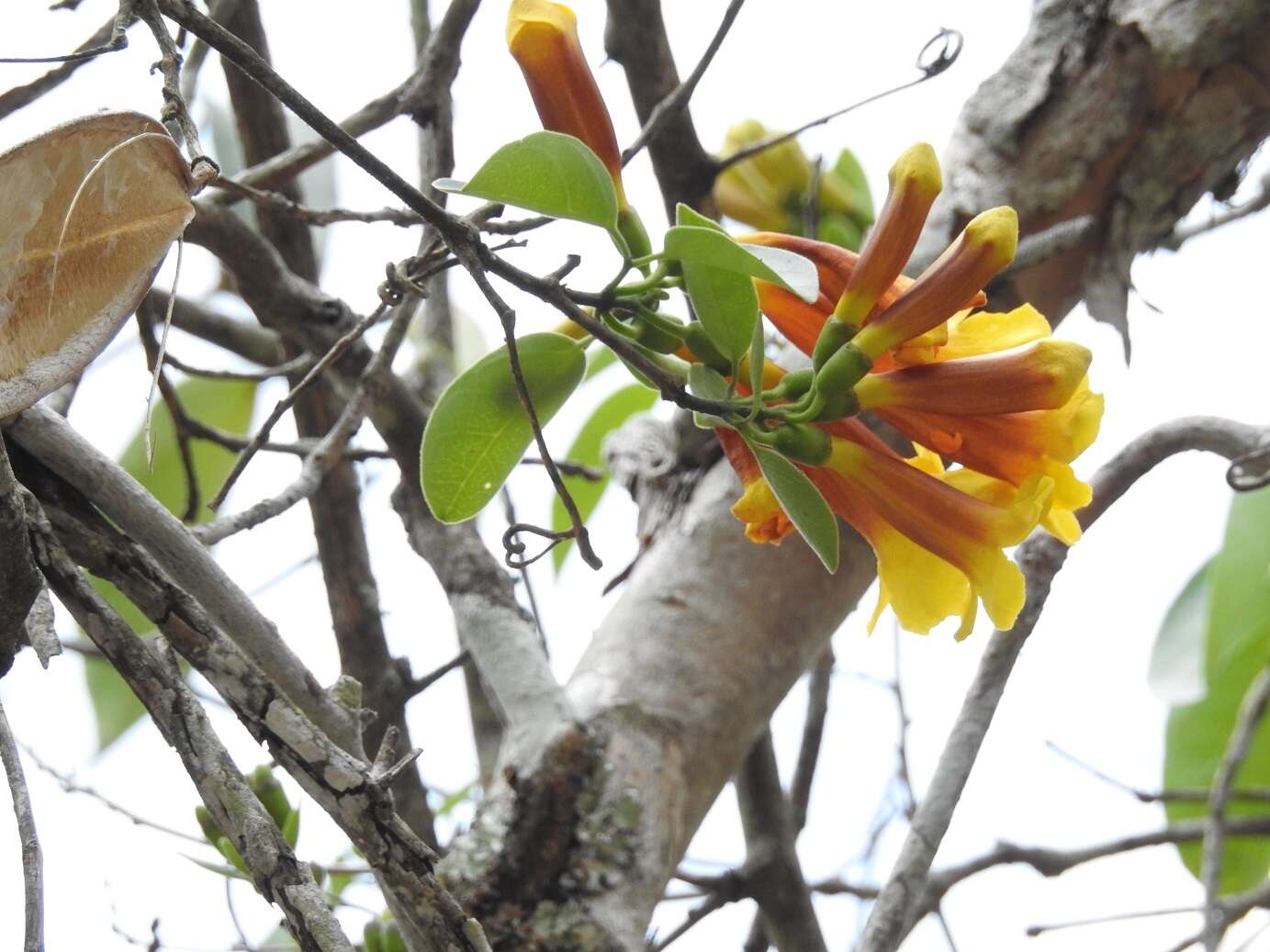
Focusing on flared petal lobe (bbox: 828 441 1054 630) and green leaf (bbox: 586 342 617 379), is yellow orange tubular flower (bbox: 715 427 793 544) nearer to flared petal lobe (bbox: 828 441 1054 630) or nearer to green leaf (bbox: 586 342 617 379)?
flared petal lobe (bbox: 828 441 1054 630)

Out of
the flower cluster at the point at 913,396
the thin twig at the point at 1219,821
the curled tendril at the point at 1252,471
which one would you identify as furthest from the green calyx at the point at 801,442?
the thin twig at the point at 1219,821

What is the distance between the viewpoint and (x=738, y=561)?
0.98 metres

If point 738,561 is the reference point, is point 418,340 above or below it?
above

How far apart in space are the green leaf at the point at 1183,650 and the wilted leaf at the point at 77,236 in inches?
47.5

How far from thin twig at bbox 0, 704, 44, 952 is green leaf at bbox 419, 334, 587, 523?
239 millimetres

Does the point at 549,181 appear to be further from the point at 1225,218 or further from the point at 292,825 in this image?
the point at 1225,218

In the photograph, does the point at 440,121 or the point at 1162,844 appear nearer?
the point at 440,121

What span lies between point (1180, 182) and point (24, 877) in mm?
1123

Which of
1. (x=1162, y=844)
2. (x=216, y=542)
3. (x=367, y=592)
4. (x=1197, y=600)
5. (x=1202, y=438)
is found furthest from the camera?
(x=1197, y=600)

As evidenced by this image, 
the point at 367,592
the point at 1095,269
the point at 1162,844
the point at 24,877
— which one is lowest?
the point at 24,877

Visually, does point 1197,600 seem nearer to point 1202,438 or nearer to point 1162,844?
point 1162,844

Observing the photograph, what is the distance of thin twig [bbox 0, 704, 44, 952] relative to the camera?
45cm

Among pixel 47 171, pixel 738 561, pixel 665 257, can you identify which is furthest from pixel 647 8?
pixel 47 171

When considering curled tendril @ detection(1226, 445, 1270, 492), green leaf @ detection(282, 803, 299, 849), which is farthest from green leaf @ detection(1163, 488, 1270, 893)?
green leaf @ detection(282, 803, 299, 849)
